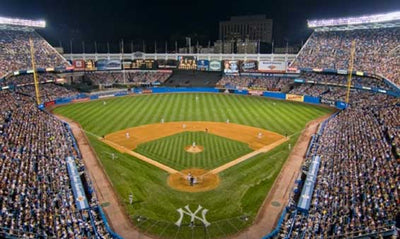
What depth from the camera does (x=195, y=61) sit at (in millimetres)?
86312

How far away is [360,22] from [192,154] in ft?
155

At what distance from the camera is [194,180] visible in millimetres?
27641

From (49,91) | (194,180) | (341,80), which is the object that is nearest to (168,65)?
(49,91)

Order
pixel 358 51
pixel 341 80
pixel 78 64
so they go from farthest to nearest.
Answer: pixel 78 64 < pixel 341 80 < pixel 358 51

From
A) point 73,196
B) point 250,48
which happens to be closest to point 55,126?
point 73,196

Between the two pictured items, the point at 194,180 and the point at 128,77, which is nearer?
the point at 194,180

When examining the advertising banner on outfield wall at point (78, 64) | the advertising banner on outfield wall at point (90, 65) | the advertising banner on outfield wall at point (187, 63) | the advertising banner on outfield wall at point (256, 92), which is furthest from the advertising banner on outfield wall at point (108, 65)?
the advertising banner on outfield wall at point (256, 92)

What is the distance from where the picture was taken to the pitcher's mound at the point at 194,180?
26.8 meters

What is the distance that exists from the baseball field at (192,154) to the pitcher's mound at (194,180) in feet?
0.29

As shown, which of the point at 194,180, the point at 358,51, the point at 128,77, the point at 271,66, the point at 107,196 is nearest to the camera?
the point at 107,196

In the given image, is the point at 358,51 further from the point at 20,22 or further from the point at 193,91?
the point at 20,22

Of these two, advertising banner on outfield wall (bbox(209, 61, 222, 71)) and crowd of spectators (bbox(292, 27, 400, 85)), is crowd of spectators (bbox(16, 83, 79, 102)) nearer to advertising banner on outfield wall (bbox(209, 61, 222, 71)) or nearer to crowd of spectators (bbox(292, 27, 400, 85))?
advertising banner on outfield wall (bbox(209, 61, 222, 71))

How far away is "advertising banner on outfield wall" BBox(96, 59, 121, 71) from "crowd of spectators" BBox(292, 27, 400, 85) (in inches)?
1806

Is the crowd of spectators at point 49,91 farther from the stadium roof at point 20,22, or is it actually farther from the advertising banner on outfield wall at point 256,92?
the advertising banner on outfield wall at point 256,92
